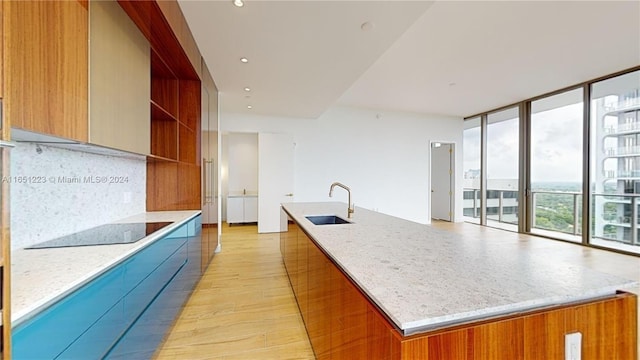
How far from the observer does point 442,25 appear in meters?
2.93

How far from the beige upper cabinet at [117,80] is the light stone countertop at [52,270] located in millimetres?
577

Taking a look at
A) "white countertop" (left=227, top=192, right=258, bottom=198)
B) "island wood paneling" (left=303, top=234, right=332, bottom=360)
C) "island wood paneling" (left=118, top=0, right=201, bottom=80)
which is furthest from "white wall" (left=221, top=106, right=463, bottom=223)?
"island wood paneling" (left=303, top=234, right=332, bottom=360)

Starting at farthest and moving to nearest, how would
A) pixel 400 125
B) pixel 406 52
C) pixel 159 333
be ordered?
pixel 400 125 → pixel 406 52 → pixel 159 333

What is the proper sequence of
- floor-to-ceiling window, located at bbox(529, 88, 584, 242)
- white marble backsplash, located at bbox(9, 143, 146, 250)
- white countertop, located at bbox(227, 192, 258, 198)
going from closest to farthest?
white marble backsplash, located at bbox(9, 143, 146, 250), floor-to-ceiling window, located at bbox(529, 88, 584, 242), white countertop, located at bbox(227, 192, 258, 198)

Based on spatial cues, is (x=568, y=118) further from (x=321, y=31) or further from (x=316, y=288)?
(x=316, y=288)

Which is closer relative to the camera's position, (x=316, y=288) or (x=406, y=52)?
(x=316, y=288)

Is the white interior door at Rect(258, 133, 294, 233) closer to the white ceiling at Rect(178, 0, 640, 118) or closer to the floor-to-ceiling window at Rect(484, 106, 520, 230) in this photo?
the white ceiling at Rect(178, 0, 640, 118)

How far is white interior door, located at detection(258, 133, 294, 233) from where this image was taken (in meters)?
5.73

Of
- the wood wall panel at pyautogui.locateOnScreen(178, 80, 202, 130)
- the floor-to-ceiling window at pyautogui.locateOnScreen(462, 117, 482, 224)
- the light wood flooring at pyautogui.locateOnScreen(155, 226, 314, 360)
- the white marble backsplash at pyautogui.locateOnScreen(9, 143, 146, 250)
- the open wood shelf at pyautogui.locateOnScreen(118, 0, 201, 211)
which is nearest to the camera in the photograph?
the white marble backsplash at pyautogui.locateOnScreen(9, 143, 146, 250)

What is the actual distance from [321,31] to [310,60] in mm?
648

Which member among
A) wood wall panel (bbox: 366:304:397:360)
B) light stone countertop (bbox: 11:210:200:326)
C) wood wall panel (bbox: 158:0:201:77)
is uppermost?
wood wall panel (bbox: 158:0:201:77)

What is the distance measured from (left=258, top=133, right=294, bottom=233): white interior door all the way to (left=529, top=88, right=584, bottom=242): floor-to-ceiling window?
5.33 metres

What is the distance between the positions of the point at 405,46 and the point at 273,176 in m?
3.67

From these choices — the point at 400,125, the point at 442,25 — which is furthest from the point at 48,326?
the point at 400,125
